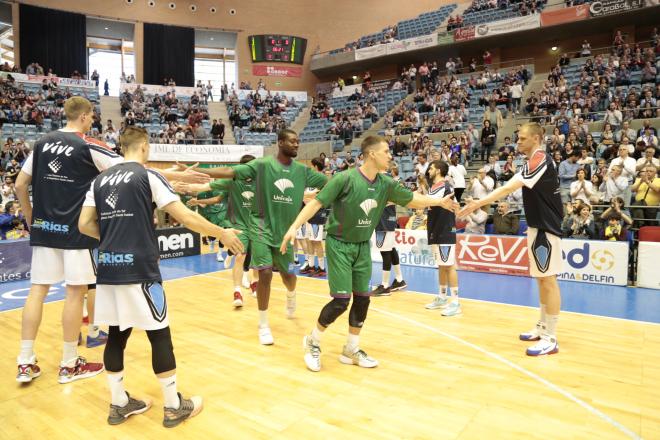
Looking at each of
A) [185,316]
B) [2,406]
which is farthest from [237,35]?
[2,406]

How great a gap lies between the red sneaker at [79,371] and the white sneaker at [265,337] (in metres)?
1.49

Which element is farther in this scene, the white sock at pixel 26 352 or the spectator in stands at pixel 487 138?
the spectator in stands at pixel 487 138

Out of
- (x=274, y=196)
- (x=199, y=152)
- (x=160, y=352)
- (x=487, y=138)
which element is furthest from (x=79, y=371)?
(x=199, y=152)

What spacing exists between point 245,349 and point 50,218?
212cm

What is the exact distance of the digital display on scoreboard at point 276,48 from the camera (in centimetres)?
2906

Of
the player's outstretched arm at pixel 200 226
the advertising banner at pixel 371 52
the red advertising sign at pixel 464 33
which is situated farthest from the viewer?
the advertising banner at pixel 371 52

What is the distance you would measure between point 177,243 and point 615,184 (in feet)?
31.5

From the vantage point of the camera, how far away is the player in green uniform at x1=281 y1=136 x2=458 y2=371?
3895 millimetres

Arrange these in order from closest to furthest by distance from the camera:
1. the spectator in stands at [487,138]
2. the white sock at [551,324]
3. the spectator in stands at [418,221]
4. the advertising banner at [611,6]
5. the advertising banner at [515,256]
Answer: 1. the white sock at [551,324]
2. the advertising banner at [515,256]
3. the spectator in stands at [418,221]
4. the spectator in stands at [487,138]
5. the advertising banner at [611,6]

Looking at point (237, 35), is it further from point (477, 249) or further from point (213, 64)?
point (477, 249)

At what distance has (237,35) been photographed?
96.2 feet

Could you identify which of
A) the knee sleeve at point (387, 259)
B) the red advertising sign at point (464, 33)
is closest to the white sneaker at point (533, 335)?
the knee sleeve at point (387, 259)

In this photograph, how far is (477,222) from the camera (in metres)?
9.56

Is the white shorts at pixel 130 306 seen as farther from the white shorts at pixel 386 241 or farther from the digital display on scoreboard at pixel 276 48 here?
the digital display on scoreboard at pixel 276 48
